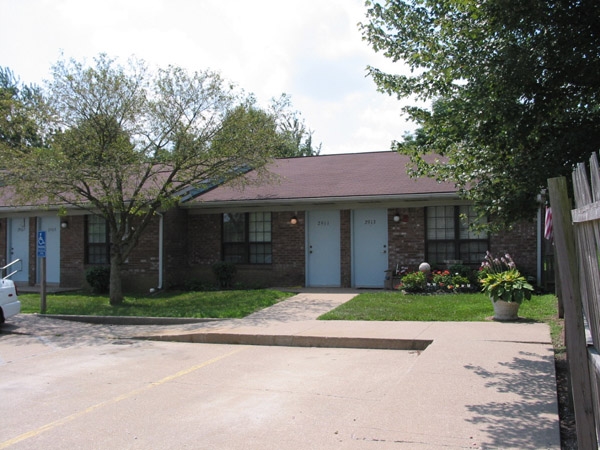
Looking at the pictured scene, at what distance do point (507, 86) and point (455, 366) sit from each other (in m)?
3.41

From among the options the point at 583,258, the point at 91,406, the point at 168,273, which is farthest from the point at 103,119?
the point at 583,258

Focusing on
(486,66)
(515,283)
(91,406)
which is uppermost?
(486,66)

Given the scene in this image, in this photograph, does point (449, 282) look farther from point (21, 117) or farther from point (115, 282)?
point (21, 117)

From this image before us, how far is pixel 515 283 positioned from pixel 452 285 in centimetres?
447

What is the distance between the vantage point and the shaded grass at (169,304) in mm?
12531

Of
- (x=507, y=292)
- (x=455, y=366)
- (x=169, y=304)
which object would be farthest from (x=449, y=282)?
(x=455, y=366)

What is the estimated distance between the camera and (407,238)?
619 inches

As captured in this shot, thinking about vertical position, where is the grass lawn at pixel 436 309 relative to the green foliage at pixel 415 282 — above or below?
below

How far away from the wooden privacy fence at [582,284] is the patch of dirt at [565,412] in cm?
121

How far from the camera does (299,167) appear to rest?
67.2 ft

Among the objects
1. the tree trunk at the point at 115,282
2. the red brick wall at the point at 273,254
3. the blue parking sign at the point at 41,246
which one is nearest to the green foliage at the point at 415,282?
the red brick wall at the point at 273,254

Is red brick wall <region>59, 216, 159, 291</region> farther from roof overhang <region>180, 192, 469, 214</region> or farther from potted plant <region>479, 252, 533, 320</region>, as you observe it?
potted plant <region>479, 252, 533, 320</region>

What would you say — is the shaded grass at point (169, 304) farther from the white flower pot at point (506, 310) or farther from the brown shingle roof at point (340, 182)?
the white flower pot at point (506, 310)

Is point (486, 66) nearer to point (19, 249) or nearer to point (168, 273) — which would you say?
point (168, 273)
